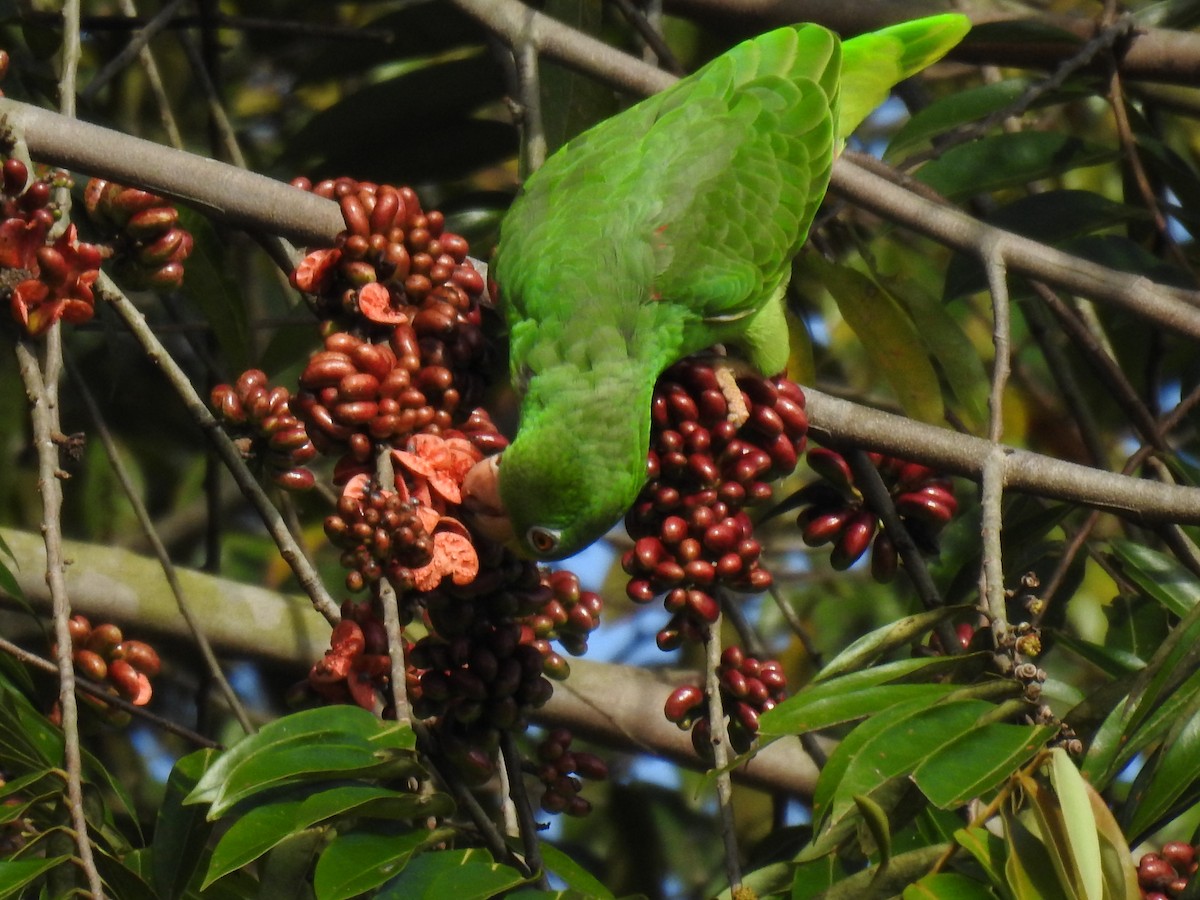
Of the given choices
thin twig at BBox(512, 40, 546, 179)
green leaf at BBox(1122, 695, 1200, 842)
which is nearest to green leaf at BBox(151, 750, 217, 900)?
green leaf at BBox(1122, 695, 1200, 842)

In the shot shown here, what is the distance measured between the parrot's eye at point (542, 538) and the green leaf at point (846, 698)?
2.45ft

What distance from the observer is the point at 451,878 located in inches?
63.5

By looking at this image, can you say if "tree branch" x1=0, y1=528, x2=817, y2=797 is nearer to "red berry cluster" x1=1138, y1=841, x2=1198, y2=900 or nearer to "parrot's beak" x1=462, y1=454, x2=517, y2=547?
"parrot's beak" x1=462, y1=454, x2=517, y2=547

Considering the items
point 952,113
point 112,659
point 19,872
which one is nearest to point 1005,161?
point 952,113

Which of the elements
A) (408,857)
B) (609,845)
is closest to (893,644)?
(408,857)

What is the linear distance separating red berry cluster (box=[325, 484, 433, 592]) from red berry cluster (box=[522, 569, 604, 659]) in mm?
265

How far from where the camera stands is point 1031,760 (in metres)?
1.63

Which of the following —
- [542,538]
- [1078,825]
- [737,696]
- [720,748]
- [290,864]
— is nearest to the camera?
[1078,825]

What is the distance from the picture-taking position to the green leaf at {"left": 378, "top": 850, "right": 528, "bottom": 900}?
5.19ft

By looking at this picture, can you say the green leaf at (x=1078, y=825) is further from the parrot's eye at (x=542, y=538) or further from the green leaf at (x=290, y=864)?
the parrot's eye at (x=542, y=538)

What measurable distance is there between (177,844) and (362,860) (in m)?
0.40

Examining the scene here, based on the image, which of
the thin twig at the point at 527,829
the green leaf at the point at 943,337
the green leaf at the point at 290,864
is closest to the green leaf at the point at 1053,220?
the green leaf at the point at 943,337

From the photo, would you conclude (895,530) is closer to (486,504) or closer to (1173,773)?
(486,504)

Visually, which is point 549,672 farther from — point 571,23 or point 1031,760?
point 571,23
